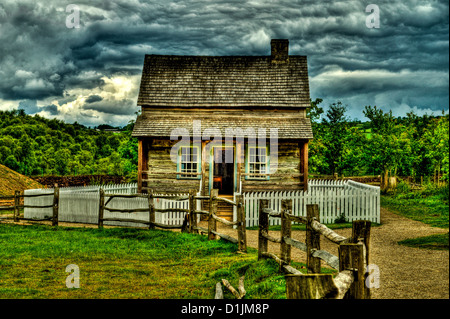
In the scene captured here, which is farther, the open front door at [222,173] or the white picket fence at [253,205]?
the open front door at [222,173]

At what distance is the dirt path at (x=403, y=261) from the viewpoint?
6430 millimetres

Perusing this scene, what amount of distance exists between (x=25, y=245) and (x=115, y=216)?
4994 millimetres

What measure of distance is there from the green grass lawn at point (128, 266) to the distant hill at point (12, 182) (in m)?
16.7

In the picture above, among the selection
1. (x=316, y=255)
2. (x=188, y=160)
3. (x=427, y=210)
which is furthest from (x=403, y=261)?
(x=188, y=160)

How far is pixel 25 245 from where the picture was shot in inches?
452

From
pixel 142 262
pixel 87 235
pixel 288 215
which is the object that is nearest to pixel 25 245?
pixel 87 235

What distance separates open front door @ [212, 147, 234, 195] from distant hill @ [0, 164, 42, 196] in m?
14.5

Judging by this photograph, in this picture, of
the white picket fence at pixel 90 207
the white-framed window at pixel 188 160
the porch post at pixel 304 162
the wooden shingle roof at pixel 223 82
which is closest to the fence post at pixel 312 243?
the white picket fence at pixel 90 207

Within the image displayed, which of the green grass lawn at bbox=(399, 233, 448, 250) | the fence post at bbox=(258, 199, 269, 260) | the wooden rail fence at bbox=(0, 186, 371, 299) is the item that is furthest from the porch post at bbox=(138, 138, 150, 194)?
the green grass lawn at bbox=(399, 233, 448, 250)

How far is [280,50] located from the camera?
23812 mm

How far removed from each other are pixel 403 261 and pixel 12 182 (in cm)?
2803

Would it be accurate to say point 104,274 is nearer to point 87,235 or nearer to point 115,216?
point 87,235

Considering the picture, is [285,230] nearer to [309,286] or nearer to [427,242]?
[309,286]

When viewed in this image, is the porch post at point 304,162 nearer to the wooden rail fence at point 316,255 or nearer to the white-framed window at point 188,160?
the white-framed window at point 188,160
